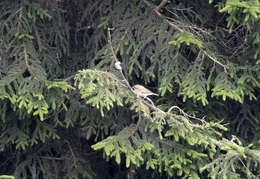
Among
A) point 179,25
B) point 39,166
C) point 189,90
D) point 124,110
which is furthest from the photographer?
point 39,166

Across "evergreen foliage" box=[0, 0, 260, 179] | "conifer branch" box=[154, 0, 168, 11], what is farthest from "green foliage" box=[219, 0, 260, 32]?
"conifer branch" box=[154, 0, 168, 11]

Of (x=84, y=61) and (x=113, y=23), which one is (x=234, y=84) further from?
(x=84, y=61)

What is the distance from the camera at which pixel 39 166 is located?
393 cm

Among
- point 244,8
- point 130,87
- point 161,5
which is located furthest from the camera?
point 161,5

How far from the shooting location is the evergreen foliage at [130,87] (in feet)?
8.99

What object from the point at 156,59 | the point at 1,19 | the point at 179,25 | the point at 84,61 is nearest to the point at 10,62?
the point at 1,19

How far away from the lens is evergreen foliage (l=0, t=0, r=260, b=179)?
2740mm

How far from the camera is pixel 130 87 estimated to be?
2846 millimetres

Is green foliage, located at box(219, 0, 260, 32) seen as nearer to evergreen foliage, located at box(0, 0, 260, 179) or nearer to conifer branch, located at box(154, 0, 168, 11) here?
evergreen foliage, located at box(0, 0, 260, 179)

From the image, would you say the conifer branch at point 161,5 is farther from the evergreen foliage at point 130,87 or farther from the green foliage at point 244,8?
the green foliage at point 244,8

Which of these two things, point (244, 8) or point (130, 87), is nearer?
point (244, 8)

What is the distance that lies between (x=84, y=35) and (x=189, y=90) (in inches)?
65.0

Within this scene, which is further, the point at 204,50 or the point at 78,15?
the point at 78,15

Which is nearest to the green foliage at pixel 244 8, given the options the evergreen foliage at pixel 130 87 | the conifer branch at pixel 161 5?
the evergreen foliage at pixel 130 87
